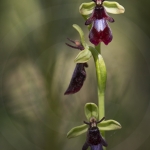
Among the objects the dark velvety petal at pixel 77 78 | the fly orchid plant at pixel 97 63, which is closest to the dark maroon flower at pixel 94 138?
the fly orchid plant at pixel 97 63

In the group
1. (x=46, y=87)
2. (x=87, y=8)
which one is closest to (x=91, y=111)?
(x=87, y=8)

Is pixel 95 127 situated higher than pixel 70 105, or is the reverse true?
pixel 70 105

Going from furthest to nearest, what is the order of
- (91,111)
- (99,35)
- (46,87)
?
(46,87) < (91,111) < (99,35)

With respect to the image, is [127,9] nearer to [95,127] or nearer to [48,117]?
[48,117]

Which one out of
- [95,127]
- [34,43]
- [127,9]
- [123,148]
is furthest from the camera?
[127,9]

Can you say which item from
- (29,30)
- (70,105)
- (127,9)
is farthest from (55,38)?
(127,9)

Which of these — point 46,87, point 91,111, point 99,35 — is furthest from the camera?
point 46,87

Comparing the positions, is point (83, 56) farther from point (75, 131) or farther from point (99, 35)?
point (75, 131)
